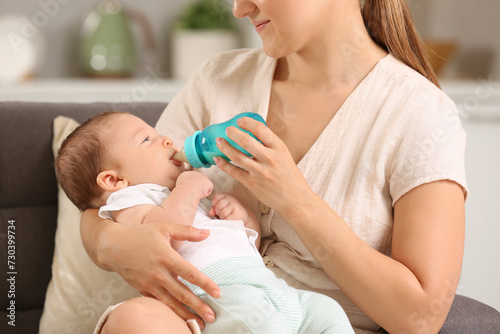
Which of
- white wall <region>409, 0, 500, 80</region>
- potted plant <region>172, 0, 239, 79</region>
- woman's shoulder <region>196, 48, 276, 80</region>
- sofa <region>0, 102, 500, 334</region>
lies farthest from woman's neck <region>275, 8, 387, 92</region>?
white wall <region>409, 0, 500, 80</region>

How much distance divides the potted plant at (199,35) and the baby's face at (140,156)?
179 centimetres

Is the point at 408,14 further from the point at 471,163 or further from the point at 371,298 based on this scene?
the point at 471,163

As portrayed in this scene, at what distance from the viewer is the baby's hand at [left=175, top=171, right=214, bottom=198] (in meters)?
1.14

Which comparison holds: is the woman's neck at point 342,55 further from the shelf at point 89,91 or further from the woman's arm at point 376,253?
the shelf at point 89,91

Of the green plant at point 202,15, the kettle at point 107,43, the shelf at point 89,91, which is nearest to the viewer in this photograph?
the shelf at point 89,91

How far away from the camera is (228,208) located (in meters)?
1.19

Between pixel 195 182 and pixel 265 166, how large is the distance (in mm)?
172

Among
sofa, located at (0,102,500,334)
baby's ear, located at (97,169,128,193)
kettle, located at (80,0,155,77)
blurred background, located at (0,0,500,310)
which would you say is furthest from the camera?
kettle, located at (80,0,155,77)

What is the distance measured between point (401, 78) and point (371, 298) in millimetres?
445

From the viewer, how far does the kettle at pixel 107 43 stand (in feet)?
9.67

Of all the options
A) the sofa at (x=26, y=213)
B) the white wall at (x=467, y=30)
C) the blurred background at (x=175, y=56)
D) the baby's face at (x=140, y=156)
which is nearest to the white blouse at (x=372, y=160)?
the baby's face at (x=140, y=156)

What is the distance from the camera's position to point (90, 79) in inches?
118

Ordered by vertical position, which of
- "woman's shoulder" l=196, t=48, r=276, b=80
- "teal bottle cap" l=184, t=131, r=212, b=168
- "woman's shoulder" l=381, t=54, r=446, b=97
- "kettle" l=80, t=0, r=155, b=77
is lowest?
"kettle" l=80, t=0, r=155, b=77

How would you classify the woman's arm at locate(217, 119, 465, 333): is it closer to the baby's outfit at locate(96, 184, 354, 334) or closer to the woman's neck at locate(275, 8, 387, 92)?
the baby's outfit at locate(96, 184, 354, 334)
